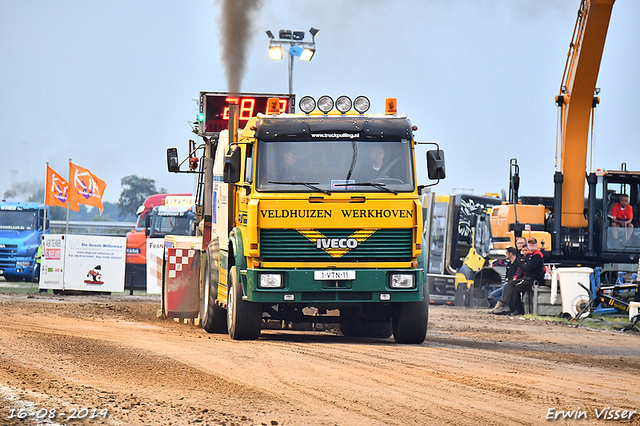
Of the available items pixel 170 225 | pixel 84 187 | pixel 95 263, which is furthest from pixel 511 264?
pixel 84 187

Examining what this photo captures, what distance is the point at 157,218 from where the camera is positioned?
33250 millimetres

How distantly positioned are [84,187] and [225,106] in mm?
17972

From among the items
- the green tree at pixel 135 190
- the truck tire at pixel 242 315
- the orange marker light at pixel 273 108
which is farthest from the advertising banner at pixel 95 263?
the green tree at pixel 135 190

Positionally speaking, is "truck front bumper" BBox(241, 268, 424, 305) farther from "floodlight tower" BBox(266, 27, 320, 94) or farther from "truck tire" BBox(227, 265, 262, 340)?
"floodlight tower" BBox(266, 27, 320, 94)

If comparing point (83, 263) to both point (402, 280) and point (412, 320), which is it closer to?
point (412, 320)

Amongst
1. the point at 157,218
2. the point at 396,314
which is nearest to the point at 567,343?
the point at 396,314

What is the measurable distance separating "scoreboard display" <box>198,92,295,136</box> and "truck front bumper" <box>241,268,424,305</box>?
376 centimetres

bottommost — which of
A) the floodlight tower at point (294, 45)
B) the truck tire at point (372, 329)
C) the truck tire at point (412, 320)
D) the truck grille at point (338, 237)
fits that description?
the truck tire at point (372, 329)

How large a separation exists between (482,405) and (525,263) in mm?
14907

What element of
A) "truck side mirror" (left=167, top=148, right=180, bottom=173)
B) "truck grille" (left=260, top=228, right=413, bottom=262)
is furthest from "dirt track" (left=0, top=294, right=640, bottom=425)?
"truck side mirror" (left=167, top=148, right=180, bottom=173)

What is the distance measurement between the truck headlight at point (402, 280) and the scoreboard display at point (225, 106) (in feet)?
13.8

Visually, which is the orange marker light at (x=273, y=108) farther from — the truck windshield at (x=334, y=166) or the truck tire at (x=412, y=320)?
the truck tire at (x=412, y=320)

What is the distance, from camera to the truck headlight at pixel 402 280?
1276cm

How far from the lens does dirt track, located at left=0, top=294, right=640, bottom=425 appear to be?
7.36m
